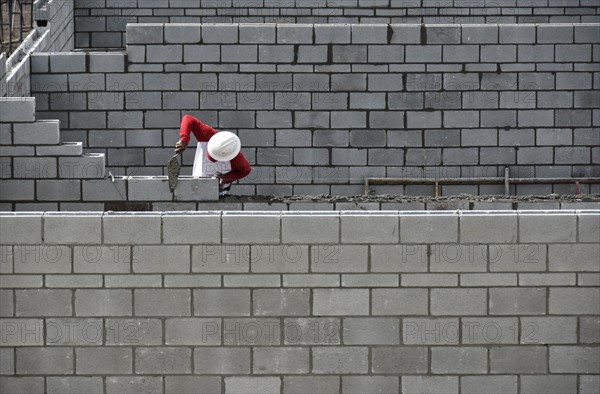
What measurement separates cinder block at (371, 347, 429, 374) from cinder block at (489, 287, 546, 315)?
1.85 feet

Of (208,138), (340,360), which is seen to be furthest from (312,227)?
(208,138)

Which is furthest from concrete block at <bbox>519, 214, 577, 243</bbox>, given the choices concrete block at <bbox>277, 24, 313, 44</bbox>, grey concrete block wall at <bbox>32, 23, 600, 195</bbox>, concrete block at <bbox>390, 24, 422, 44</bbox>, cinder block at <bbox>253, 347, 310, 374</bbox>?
concrete block at <bbox>277, 24, 313, 44</bbox>

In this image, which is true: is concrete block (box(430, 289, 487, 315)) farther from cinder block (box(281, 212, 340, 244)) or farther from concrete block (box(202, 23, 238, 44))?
concrete block (box(202, 23, 238, 44))

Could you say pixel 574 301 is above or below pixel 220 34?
below

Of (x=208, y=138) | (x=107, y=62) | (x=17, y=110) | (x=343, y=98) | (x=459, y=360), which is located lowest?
(x=459, y=360)

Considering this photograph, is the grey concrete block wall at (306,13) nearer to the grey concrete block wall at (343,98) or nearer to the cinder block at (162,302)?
the grey concrete block wall at (343,98)

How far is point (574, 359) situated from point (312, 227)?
196 centimetres

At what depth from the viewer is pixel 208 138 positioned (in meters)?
11.1

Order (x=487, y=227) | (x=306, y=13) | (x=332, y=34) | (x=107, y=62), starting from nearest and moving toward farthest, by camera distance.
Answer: (x=487, y=227), (x=107, y=62), (x=332, y=34), (x=306, y=13)

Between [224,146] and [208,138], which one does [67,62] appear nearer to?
[208,138]

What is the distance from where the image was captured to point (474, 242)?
26.4ft

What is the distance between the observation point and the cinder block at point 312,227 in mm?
8031

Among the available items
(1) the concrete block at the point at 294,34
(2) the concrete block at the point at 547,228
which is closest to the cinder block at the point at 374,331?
(2) the concrete block at the point at 547,228

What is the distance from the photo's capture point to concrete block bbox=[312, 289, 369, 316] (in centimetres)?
809
